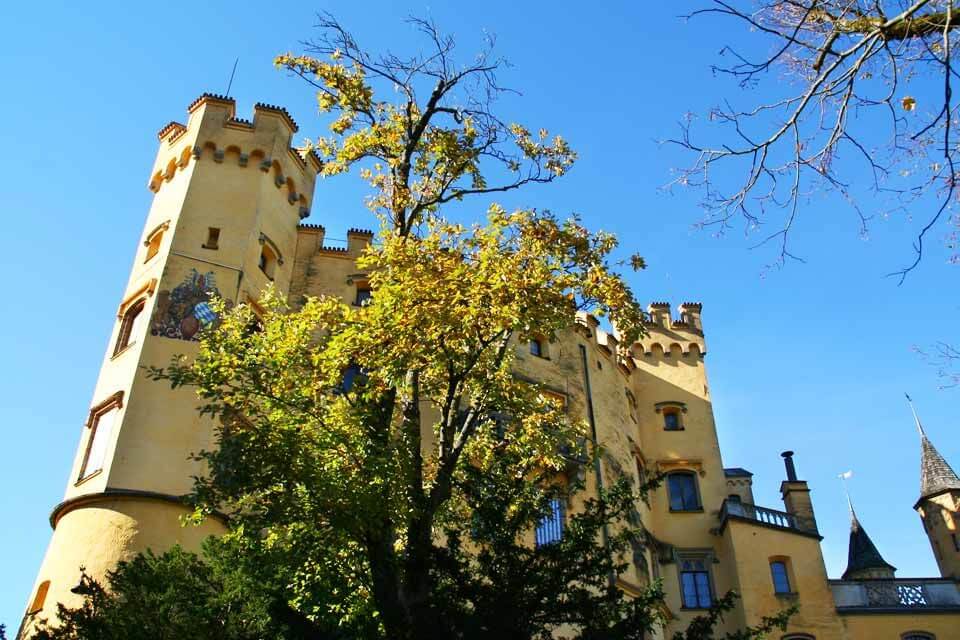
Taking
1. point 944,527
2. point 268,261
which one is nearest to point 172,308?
point 268,261

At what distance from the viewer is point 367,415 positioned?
1334 centimetres

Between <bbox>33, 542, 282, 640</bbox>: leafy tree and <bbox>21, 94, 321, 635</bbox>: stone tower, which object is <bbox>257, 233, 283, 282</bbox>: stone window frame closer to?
<bbox>21, 94, 321, 635</bbox>: stone tower

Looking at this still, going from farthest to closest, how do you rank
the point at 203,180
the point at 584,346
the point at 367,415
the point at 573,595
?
the point at 584,346, the point at 203,180, the point at 367,415, the point at 573,595

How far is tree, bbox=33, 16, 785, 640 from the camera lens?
1120 centimetres

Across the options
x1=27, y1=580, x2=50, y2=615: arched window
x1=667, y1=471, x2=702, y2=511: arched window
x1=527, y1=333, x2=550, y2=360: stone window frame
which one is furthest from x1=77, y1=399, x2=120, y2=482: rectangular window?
x1=667, y1=471, x2=702, y2=511: arched window

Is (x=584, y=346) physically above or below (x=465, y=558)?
above

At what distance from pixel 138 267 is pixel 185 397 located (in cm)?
506

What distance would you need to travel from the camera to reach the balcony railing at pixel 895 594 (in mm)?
25062

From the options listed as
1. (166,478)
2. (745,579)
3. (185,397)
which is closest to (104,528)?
(166,478)

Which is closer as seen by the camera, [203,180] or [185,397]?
[185,397]

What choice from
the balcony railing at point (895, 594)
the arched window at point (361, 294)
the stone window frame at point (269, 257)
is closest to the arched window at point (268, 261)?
the stone window frame at point (269, 257)

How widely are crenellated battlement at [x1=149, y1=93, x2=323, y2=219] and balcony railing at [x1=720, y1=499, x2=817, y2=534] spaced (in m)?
15.8

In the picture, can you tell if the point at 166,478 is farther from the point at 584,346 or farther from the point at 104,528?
the point at 584,346

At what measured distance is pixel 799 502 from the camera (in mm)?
28281
